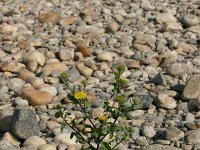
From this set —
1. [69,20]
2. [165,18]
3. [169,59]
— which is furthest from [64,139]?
[165,18]

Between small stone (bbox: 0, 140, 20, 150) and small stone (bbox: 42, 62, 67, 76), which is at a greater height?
small stone (bbox: 0, 140, 20, 150)

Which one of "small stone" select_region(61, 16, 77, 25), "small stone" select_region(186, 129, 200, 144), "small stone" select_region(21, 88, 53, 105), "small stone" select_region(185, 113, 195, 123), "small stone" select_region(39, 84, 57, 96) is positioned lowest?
"small stone" select_region(61, 16, 77, 25)

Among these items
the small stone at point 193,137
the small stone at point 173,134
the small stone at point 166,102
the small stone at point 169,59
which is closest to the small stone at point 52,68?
the small stone at point 169,59

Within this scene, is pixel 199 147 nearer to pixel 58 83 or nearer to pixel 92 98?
pixel 92 98

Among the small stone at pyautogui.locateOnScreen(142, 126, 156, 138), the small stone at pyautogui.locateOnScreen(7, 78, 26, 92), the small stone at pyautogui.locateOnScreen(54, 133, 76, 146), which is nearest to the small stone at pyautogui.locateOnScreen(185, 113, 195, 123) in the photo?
the small stone at pyautogui.locateOnScreen(142, 126, 156, 138)

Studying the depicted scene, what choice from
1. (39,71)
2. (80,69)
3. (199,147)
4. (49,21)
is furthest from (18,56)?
(199,147)

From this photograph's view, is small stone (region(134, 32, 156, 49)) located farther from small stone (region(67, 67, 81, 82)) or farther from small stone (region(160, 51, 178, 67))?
small stone (region(67, 67, 81, 82))
